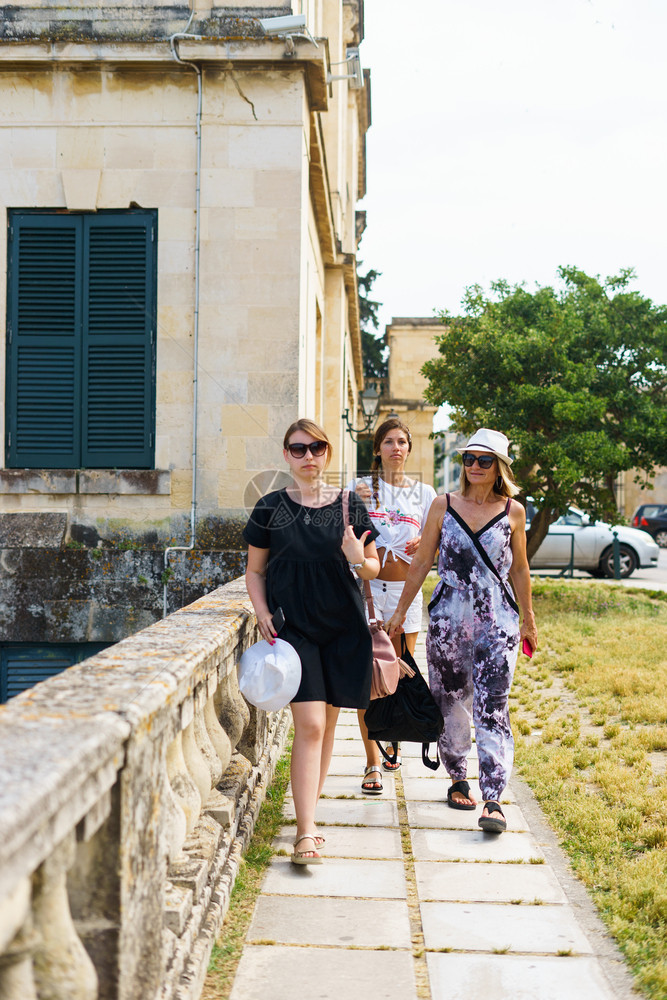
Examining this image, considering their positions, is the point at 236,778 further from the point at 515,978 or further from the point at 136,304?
the point at 136,304

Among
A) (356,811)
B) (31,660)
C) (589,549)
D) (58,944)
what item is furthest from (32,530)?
(589,549)

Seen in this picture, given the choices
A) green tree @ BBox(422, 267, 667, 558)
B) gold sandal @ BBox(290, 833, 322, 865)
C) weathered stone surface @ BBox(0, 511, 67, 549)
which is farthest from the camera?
green tree @ BBox(422, 267, 667, 558)

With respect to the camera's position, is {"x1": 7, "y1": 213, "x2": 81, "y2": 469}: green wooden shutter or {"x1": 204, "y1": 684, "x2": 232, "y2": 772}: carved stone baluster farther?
{"x1": 7, "y1": 213, "x2": 81, "y2": 469}: green wooden shutter

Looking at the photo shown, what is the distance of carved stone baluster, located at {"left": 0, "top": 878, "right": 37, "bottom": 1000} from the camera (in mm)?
1634

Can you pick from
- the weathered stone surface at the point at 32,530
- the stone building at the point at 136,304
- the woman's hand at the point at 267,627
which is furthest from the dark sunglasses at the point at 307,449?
the weathered stone surface at the point at 32,530

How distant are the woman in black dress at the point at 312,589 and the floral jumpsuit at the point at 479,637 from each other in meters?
0.67

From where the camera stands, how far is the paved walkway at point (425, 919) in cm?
289

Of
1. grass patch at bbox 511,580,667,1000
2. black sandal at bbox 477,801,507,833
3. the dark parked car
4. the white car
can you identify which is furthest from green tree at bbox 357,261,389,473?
black sandal at bbox 477,801,507,833

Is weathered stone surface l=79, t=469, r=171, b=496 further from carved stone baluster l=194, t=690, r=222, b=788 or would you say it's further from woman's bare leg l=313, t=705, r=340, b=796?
carved stone baluster l=194, t=690, r=222, b=788

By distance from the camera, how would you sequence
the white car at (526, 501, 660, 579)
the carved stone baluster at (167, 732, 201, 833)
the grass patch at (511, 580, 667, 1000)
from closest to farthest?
1. the carved stone baluster at (167, 732, 201, 833)
2. the grass patch at (511, 580, 667, 1000)
3. the white car at (526, 501, 660, 579)

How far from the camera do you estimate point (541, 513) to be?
563 inches

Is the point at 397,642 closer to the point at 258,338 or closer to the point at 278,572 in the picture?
the point at 278,572

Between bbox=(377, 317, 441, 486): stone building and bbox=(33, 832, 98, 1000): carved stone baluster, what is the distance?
2740 centimetres

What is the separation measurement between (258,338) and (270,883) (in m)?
5.28
